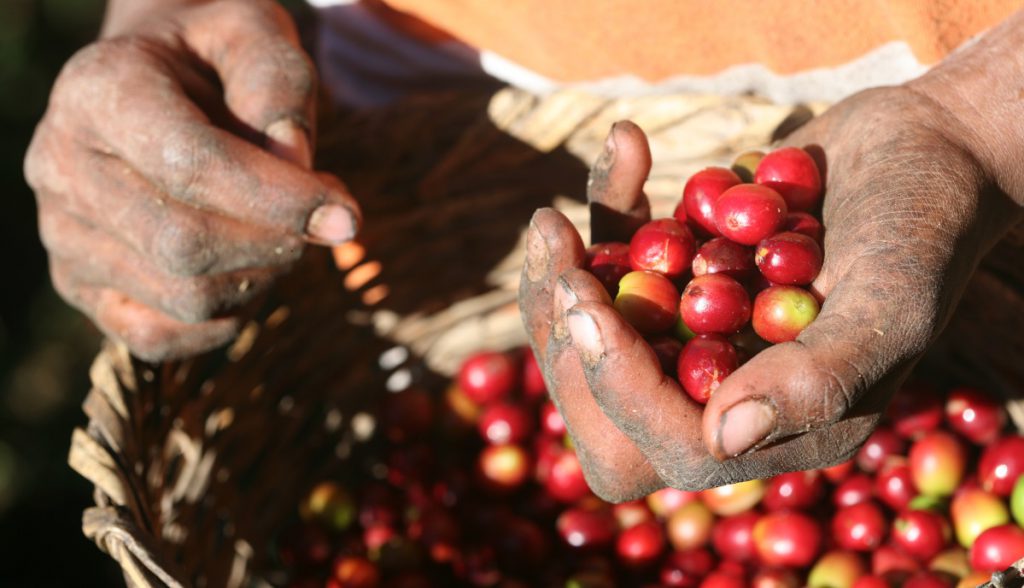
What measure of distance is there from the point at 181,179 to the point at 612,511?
1683mm

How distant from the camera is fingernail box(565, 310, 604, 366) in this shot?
1702mm

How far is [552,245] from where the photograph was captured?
6.45 feet

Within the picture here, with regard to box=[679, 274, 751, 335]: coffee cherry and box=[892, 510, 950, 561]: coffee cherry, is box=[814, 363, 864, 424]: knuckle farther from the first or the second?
box=[892, 510, 950, 561]: coffee cherry

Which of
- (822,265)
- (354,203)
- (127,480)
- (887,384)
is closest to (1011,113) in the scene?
(822,265)

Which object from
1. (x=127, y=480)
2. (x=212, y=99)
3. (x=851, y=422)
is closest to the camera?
(x=851, y=422)

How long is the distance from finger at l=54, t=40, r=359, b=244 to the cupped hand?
2.01 ft

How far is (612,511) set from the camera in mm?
3055

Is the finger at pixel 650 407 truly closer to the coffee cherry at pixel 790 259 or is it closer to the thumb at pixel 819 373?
the thumb at pixel 819 373

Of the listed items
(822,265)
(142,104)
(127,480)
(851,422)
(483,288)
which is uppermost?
(142,104)

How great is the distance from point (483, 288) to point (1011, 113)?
6.05 ft

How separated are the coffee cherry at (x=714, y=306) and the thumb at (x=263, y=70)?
1069mm

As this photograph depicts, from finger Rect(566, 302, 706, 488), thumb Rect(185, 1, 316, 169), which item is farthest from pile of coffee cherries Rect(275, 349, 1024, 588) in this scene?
thumb Rect(185, 1, 316, 169)

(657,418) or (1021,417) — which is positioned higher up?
(657,418)

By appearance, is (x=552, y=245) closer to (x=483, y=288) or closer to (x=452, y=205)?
(x=452, y=205)
